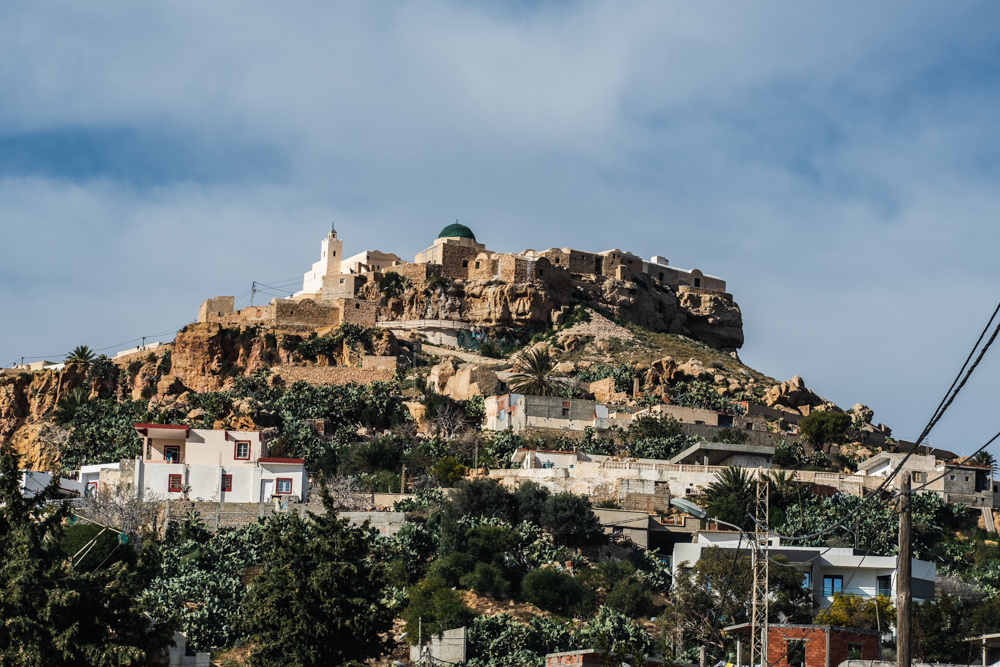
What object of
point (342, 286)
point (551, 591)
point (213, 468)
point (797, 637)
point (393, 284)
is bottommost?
point (797, 637)

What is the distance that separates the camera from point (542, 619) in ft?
130

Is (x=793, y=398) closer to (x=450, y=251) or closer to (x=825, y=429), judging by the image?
(x=825, y=429)

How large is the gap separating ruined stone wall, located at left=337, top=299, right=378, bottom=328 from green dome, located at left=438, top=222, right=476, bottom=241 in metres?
13.8

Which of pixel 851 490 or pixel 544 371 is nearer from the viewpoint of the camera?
pixel 851 490

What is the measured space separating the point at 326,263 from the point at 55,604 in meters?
68.6

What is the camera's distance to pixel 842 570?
43.2 meters

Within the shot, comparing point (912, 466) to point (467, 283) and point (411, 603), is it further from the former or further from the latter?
point (467, 283)

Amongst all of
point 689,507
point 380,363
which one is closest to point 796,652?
point 689,507

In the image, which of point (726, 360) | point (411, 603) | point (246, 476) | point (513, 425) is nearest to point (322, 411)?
point (513, 425)

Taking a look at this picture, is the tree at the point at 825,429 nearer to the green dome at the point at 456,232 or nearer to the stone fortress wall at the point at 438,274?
the stone fortress wall at the point at 438,274

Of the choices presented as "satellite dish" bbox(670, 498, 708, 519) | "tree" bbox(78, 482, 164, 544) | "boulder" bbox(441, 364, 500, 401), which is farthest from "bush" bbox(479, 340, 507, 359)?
"satellite dish" bbox(670, 498, 708, 519)

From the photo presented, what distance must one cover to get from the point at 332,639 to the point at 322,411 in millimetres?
31274

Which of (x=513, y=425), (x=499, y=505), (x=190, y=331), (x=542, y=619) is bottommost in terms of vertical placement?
(x=542, y=619)

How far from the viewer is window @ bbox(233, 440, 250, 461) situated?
48656 millimetres
